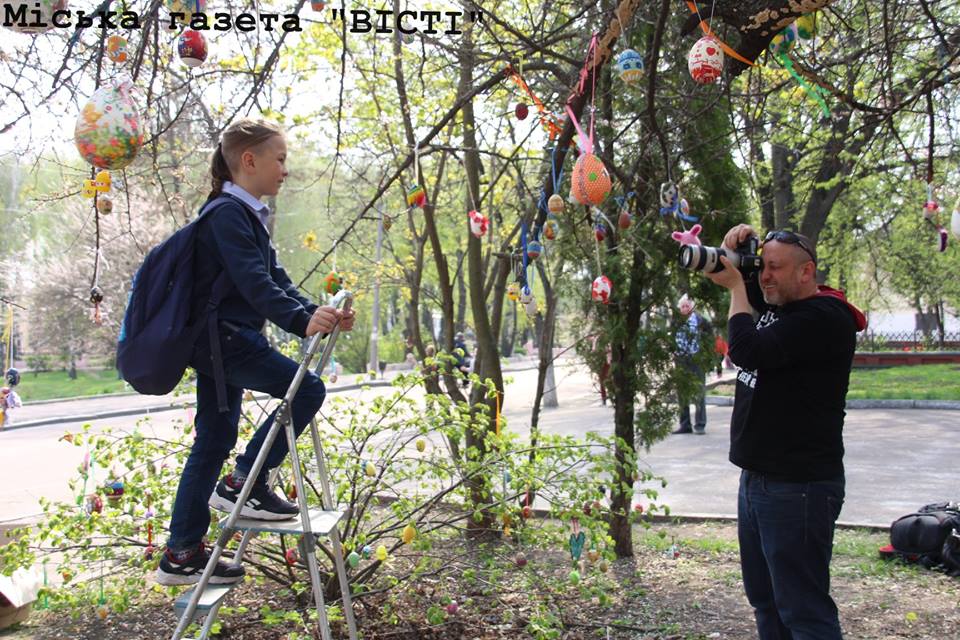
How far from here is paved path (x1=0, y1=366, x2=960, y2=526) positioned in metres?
7.73

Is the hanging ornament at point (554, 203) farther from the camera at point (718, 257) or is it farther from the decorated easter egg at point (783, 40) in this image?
the camera at point (718, 257)

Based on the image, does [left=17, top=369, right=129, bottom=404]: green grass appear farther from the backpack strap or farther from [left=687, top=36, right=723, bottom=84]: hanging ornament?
[left=687, top=36, right=723, bottom=84]: hanging ornament

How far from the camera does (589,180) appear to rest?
12.7ft

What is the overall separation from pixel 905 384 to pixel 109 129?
18275 mm

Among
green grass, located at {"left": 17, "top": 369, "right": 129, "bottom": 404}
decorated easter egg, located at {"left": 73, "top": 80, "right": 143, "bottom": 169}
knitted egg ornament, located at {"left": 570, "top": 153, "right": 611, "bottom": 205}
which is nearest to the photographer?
decorated easter egg, located at {"left": 73, "top": 80, "right": 143, "bottom": 169}

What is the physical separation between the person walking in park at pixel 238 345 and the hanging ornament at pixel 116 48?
3.29ft

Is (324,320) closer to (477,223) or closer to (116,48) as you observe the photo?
(116,48)

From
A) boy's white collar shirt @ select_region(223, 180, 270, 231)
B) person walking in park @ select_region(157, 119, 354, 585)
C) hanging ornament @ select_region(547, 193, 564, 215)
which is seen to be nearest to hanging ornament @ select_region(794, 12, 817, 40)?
hanging ornament @ select_region(547, 193, 564, 215)

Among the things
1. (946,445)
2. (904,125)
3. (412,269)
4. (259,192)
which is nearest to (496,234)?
(412,269)

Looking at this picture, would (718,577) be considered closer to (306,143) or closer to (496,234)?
(496,234)

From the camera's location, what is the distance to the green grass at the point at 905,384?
1535 centimetres

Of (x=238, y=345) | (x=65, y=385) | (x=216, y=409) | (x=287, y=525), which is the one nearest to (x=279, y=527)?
(x=287, y=525)

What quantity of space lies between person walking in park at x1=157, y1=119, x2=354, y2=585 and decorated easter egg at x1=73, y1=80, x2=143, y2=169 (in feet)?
1.64

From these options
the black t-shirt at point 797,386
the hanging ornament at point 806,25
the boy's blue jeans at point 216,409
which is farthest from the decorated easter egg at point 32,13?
the hanging ornament at point 806,25
